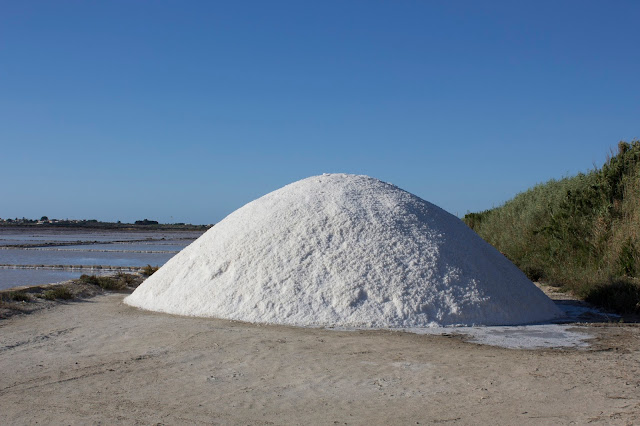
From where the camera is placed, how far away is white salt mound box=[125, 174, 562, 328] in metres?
6.96

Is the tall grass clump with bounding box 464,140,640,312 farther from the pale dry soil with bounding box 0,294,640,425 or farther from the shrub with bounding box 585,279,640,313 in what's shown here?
the pale dry soil with bounding box 0,294,640,425

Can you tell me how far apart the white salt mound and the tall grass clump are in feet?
5.43

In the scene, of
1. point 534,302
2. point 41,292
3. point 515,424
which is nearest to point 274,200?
point 534,302

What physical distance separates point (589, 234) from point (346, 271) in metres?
6.15

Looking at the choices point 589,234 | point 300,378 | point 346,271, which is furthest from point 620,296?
point 300,378

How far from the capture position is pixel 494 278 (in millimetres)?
7574

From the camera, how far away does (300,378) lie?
4828 millimetres

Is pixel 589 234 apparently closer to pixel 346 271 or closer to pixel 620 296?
pixel 620 296

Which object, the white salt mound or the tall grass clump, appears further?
the tall grass clump

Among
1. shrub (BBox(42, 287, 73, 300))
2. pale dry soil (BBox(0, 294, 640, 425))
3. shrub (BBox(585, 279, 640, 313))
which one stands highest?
shrub (BBox(585, 279, 640, 313))

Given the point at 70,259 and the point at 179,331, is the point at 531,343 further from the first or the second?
the point at 70,259

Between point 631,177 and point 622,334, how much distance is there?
5210 mm

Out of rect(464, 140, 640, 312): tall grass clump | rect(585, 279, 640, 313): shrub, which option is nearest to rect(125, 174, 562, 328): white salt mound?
rect(585, 279, 640, 313): shrub

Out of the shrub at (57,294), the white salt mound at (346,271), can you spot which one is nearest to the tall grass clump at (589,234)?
the white salt mound at (346,271)
